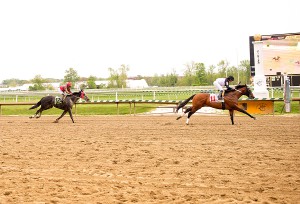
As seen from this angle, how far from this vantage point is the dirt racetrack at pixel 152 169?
5.85m

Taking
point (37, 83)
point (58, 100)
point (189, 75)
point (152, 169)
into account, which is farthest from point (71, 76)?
point (152, 169)

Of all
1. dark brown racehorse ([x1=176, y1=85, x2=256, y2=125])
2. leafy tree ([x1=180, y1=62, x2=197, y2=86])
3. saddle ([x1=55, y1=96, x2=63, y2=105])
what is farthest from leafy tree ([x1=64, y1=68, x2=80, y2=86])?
dark brown racehorse ([x1=176, y1=85, x2=256, y2=125])

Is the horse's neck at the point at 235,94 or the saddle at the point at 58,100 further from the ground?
the horse's neck at the point at 235,94

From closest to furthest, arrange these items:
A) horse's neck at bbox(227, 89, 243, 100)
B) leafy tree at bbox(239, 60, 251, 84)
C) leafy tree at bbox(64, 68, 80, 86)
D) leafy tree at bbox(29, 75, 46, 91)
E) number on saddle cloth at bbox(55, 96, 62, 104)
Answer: horse's neck at bbox(227, 89, 243, 100) → number on saddle cloth at bbox(55, 96, 62, 104) → leafy tree at bbox(239, 60, 251, 84) → leafy tree at bbox(29, 75, 46, 91) → leafy tree at bbox(64, 68, 80, 86)

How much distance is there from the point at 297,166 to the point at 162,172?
2491 mm

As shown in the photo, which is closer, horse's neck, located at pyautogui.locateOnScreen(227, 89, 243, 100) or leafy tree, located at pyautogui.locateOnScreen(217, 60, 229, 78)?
horse's neck, located at pyautogui.locateOnScreen(227, 89, 243, 100)

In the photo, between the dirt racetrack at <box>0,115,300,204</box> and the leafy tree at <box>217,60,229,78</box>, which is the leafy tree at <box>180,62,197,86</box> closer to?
the leafy tree at <box>217,60,229,78</box>

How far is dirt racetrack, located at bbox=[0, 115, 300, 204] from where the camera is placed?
585cm

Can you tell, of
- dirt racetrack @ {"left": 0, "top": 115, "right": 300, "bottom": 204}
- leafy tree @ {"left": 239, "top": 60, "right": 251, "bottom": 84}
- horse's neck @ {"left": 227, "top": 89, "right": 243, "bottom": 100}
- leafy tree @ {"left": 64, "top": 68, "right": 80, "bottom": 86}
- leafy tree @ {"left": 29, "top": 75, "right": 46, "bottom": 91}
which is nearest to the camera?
dirt racetrack @ {"left": 0, "top": 115, "right": 300, "bottom": 204}

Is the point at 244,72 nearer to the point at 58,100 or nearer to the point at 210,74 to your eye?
the point at 210,74

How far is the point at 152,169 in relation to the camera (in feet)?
25.0

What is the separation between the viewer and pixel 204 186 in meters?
6.31

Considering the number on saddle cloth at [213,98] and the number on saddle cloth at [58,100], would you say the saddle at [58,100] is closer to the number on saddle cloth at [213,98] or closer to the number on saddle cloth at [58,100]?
the number on saddle cloth at [58,100]

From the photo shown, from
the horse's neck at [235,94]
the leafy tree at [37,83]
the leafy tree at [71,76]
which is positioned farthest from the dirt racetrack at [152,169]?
the leafy tree at [71,76]
